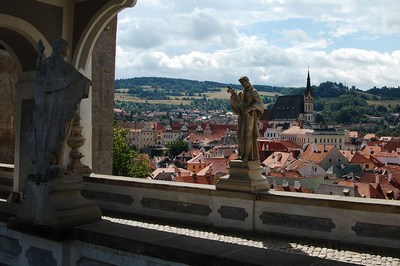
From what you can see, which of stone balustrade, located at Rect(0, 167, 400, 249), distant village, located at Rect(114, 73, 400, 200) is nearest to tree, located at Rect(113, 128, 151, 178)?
distant village, located at Rect(114, 73, 400, 200)

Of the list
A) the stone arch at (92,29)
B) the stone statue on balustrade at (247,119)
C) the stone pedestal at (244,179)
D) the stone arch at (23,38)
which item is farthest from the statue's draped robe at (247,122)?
the stone arch at (23,38)

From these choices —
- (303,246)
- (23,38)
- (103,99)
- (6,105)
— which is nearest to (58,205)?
(303,246)

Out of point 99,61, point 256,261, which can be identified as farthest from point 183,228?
point 99,61

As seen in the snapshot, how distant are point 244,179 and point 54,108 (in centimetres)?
418

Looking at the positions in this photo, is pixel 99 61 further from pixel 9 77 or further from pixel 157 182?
pixel 157 182

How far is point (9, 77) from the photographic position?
53.2 ft

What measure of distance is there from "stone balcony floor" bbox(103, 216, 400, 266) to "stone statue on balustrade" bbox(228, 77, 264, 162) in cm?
137

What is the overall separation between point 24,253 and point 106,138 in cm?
1397

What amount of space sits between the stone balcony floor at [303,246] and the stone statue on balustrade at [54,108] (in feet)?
5.57

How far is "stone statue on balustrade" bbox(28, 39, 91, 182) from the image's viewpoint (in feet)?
16.0

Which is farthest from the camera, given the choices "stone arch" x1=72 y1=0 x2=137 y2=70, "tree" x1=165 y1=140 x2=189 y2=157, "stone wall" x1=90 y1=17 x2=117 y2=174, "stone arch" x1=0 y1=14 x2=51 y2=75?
"tree" x1=165 y1=140 x2=189 y2=157

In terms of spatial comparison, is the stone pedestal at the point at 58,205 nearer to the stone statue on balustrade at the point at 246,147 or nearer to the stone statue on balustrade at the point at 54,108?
the stone statue on balustrade at the point at 54,108

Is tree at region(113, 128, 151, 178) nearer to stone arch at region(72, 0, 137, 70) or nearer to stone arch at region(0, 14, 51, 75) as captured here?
stone arch at region(72, 0, 137, 70)

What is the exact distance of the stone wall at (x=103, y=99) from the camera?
1861 cm
